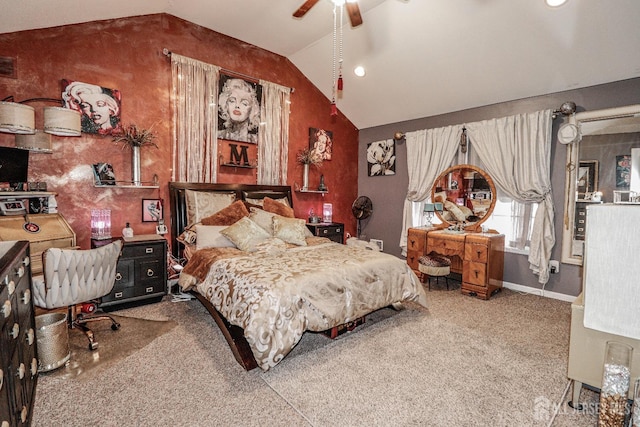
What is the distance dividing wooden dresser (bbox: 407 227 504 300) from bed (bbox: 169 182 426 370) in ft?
3.66

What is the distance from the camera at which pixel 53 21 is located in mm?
3107

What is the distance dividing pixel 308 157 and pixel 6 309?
444 cm

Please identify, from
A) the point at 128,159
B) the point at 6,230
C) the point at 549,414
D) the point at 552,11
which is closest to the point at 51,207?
the point at 6,230

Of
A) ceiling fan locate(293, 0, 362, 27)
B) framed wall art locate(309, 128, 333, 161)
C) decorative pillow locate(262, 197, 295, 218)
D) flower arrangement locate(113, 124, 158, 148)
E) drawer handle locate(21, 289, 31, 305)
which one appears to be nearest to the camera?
drawer handle locate(21, 289, 31, 305)

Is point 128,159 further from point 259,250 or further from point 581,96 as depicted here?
point 581,96

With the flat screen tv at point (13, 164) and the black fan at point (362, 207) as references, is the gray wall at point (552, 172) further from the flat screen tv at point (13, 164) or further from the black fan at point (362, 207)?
the flat screen tv at point (13, 164)

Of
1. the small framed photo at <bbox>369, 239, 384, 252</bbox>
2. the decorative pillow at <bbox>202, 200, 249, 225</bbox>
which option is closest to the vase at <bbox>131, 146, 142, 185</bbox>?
the decorative pillow at <bbox>202, 200, 249, 225</bbox>

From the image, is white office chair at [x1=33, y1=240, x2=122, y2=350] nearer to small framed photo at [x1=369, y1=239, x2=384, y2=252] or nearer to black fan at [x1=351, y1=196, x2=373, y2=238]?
black fan at [x1=351, y1=196, x2=373, y2=238]

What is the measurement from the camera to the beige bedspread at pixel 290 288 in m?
2.22

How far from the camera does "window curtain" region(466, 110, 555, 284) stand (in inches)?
158

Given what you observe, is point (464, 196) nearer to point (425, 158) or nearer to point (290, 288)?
point (425, 158)

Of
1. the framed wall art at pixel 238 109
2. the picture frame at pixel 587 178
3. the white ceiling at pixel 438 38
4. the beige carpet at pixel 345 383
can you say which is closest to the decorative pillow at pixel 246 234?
the beige carpet at pixel 345 383

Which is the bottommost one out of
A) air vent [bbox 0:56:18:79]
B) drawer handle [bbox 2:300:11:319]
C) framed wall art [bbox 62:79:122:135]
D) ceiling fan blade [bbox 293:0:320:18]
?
drawer handle [bbox 2:300:11:319]

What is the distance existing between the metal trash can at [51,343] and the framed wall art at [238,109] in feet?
9.90
